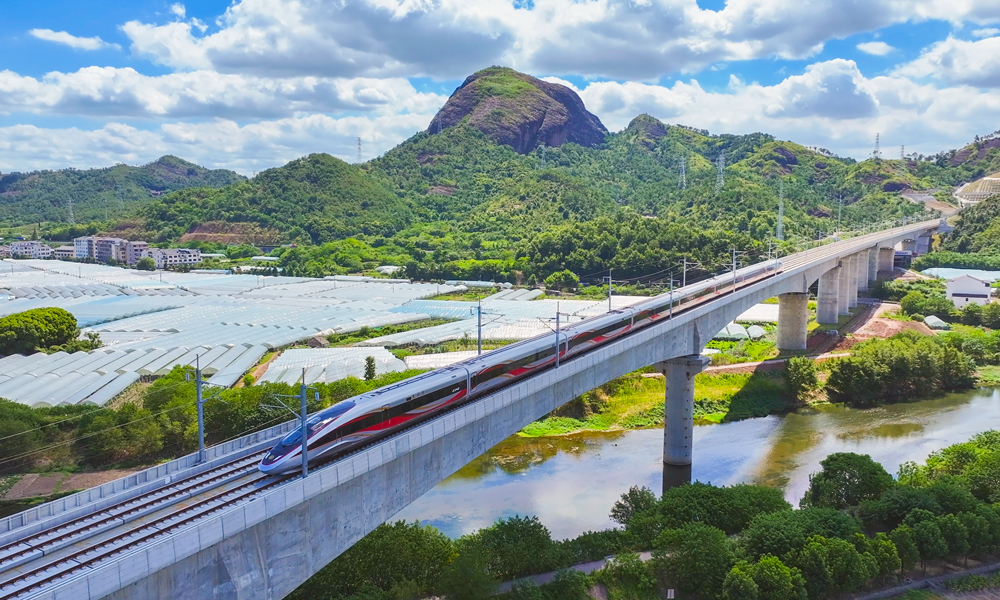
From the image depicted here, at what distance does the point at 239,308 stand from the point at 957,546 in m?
65.5

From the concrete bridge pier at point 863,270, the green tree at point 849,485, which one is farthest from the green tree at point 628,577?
the concrete bridge pier at point 863,270

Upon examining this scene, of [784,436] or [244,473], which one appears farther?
[784,436]

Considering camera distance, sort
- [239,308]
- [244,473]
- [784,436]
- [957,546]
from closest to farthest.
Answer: [244,473], [957,546], [784,436], [239,308]

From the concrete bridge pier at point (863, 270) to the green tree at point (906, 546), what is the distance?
6634cm

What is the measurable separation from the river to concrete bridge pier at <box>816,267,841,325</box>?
2198 cm

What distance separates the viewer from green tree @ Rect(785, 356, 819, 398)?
49.4 m

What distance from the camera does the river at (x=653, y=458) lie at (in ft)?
104

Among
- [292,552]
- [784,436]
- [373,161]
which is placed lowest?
Answer: [784,436]

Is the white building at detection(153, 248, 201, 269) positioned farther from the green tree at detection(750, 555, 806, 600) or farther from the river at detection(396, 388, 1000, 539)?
the green tree at detection(750, 555, 806, 600)

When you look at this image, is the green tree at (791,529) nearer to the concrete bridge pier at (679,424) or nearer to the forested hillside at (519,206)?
the concrete bridge pier at (679,424)

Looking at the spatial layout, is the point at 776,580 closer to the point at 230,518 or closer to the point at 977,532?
the point at 977,532

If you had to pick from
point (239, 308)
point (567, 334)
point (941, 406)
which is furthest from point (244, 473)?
point (239, 308)

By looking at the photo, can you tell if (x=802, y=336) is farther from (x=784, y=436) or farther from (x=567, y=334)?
(x=567, y=334)

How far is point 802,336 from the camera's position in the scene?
6031 centimetres
